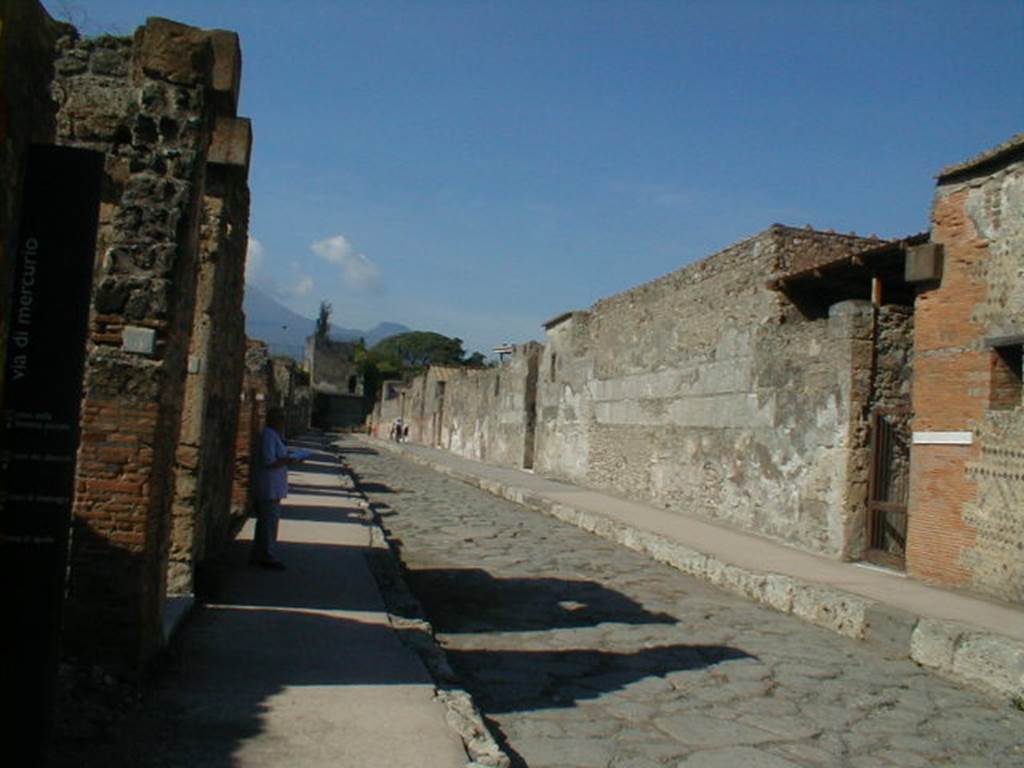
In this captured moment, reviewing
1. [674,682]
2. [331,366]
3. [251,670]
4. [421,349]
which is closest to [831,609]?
[674,682]

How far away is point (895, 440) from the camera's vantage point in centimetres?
1016

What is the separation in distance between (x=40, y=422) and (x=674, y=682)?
369cm

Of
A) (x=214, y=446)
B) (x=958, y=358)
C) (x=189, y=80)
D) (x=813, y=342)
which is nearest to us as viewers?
(x=189, y=80)

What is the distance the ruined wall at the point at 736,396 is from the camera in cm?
1053

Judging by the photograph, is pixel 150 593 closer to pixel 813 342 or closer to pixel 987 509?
pixel 987 509

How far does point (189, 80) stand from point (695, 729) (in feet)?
13.0

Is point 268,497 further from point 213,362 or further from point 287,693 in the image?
point 287,693

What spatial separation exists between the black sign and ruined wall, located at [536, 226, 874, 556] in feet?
28.4

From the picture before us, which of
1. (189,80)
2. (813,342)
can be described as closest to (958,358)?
(813,342)

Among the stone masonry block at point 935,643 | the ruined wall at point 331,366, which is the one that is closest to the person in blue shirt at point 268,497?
the stone masonry block at point 935,643

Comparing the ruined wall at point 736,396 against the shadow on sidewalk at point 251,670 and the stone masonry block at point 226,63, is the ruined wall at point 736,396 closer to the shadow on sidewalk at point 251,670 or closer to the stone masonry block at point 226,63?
the shadow on sidewalk at point 251,670

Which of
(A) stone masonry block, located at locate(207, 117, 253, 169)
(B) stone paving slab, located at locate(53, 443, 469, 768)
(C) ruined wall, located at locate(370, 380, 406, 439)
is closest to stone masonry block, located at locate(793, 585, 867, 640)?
(B) stone paving slab, located at locate(53, 443, 469, 768)

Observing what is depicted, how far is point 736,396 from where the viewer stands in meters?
13.1

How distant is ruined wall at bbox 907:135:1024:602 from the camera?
26.0ft
